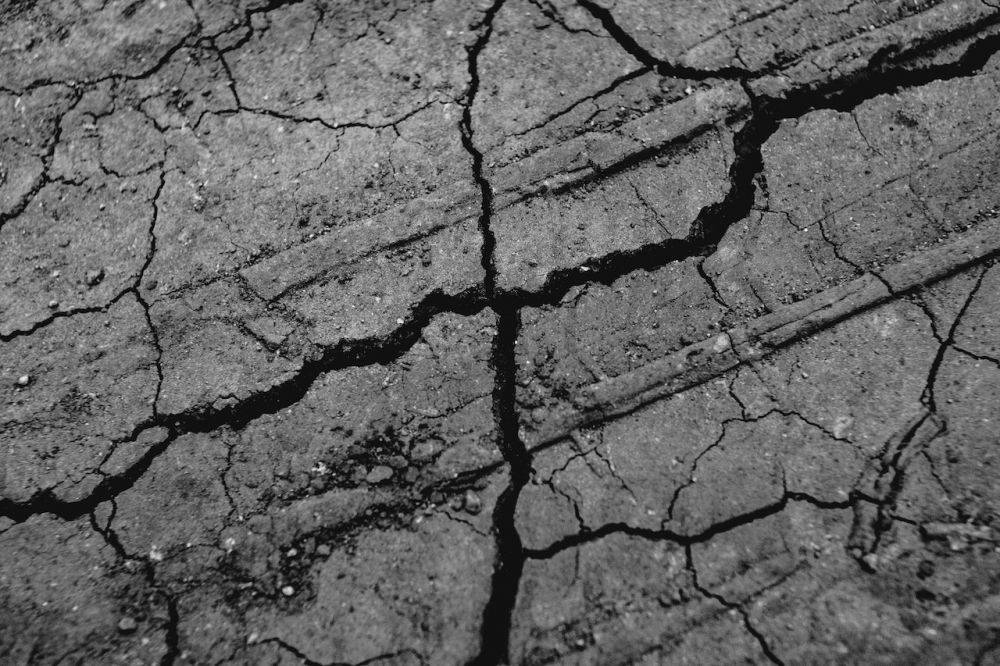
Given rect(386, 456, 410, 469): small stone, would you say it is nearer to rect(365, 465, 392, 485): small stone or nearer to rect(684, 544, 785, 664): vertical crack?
rect(365, 465, 392, 485): small stone

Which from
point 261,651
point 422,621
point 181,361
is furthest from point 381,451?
point 181,361

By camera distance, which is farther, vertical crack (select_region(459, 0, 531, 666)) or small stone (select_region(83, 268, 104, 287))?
small stone (select_region(83, 268, 104, 287))

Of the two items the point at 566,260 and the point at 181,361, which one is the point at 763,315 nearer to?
the point at 566,260

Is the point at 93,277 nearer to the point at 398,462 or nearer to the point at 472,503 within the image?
the point at 398,462

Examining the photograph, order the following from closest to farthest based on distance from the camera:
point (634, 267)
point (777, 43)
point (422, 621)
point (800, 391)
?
1. point (422, 621)
2. point (800, 391)
3. point (634, 267)
4. point (777, 43)

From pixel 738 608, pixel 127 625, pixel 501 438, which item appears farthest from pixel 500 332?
pixel 127 625

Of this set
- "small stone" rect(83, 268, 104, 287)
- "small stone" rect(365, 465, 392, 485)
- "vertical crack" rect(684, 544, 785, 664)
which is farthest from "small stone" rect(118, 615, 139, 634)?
"vertical crack" rect(684, 544, 785, 664)
